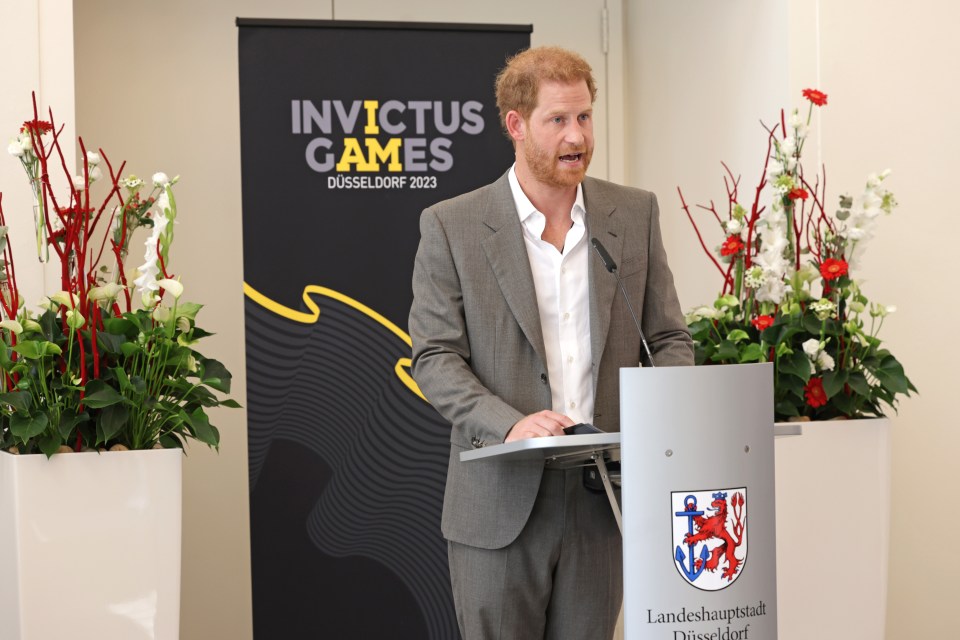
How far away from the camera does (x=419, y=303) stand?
2.34 meters

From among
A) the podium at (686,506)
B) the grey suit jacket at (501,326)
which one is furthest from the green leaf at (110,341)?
the podium at (686,506)

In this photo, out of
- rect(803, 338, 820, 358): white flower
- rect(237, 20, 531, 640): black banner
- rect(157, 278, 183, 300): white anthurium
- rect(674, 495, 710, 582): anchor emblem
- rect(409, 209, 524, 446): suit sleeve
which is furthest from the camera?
rect(237, 20, 531, 640): black banner

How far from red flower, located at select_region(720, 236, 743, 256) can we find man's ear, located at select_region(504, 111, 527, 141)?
1.09m

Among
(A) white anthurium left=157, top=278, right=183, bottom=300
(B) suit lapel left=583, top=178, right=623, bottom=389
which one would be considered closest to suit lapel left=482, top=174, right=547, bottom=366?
(B) suit lapel left=583, top=178, right=623, bottom=389

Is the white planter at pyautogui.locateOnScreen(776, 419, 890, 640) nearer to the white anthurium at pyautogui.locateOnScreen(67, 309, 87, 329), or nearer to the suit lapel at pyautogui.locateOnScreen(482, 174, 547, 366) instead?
the suit lapel at pyautogui.locateOnScreen(482, 174, 547, 366)

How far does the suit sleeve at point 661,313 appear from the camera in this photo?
235cm

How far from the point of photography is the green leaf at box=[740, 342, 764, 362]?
3166mm

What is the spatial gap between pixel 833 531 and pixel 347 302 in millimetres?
1943

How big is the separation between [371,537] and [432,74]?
1734 mm

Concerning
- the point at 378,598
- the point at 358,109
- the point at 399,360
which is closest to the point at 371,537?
the point at 378,598

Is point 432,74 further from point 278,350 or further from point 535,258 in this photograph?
point 535,258

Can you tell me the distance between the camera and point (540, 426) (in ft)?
6.20

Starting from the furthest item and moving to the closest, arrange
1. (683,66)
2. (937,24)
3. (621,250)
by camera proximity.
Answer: (683,66), (937,24), (621,250)

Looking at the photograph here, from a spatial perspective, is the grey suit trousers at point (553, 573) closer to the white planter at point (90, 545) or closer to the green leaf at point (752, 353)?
the white planter at point (90, 545)
